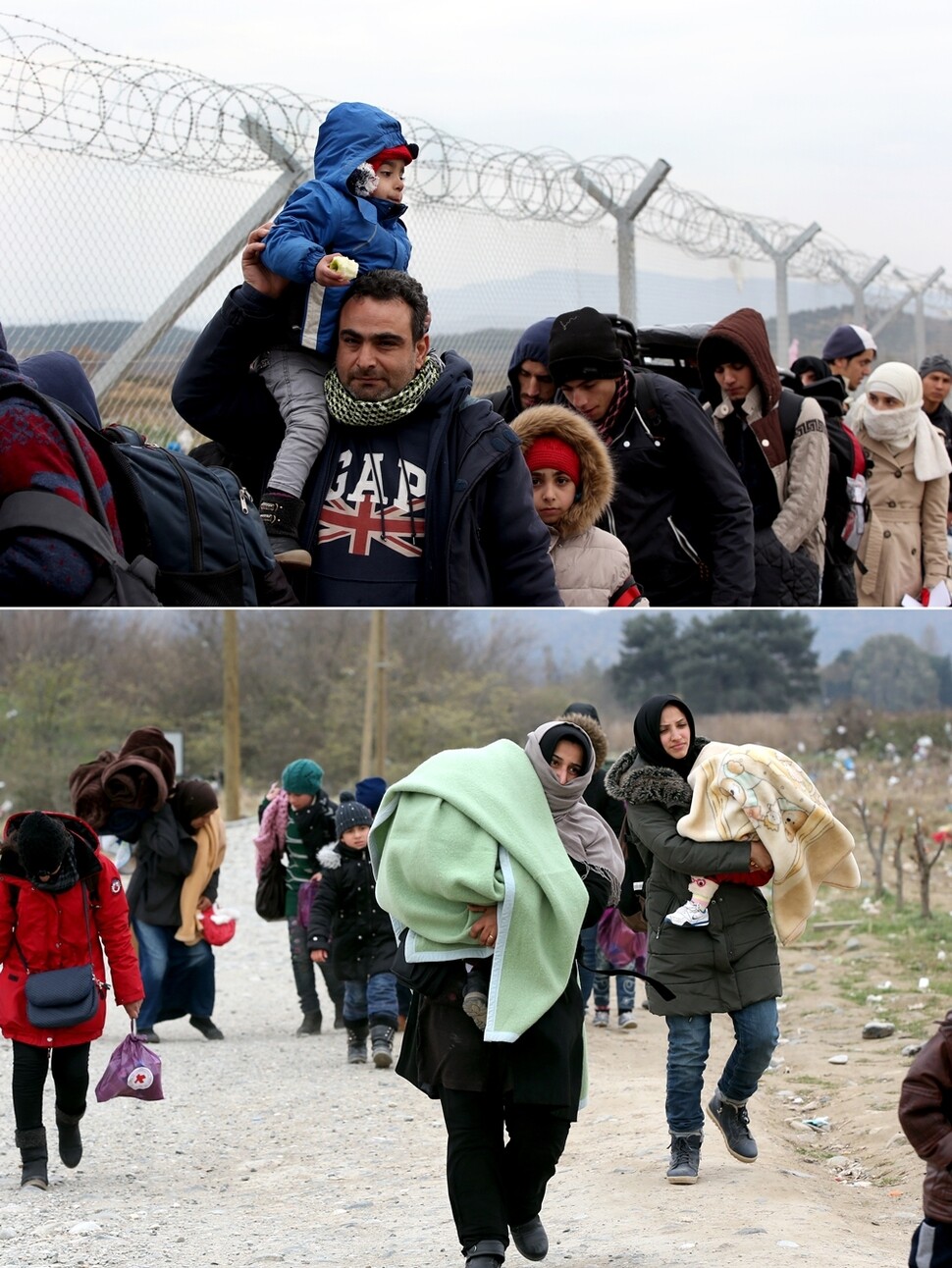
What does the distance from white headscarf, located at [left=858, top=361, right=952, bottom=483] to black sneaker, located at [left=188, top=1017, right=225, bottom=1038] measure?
16.9 feet

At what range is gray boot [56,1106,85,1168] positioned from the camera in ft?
22.9

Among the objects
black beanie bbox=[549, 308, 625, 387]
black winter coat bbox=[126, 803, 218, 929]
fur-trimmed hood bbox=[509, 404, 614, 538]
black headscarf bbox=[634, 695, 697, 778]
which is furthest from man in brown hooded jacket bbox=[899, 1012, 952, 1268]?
black winter coat bbox=[126, 803, 218, 929]

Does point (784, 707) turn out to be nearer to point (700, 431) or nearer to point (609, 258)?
point (609, 258)

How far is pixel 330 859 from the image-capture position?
9906 millimetres

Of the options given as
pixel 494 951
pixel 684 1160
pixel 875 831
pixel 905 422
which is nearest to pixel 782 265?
pixel 875 831

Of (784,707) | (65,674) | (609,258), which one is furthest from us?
(65,674)

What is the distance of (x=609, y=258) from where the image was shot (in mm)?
13516

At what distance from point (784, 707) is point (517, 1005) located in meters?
7.36

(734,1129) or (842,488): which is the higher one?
(842,488)

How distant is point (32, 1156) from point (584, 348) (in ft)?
12.2

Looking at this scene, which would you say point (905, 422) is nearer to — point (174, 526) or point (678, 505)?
point (678, 505)

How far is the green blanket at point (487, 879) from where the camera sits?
4.86m

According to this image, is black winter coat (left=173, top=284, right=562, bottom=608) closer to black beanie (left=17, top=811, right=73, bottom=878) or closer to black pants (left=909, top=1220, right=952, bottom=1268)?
black beanie (left=17, top=811, right=73, bottom=878)

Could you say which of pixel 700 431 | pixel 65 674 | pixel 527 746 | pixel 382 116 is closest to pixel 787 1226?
pixel 527 746
